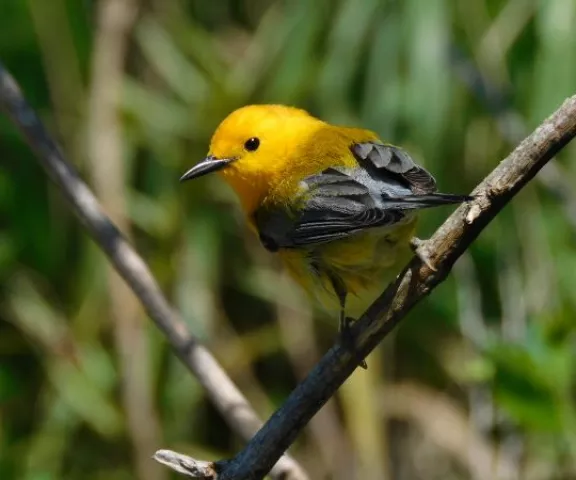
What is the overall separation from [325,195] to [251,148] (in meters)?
0.44

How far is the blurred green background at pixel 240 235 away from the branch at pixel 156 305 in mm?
1253

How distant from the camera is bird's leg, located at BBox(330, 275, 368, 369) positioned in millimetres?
1747

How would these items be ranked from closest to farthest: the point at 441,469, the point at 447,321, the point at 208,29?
the point at 447,321, the point at 441,469, the point at 208,29

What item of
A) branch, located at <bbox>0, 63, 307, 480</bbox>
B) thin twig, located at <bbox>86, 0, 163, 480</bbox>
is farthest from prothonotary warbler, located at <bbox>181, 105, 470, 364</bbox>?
thin twig, located at <bbox>86, 0, 163, 480</bbox>

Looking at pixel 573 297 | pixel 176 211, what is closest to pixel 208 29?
pixel 176 211

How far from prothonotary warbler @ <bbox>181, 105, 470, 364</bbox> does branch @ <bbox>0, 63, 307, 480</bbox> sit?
0.99ft

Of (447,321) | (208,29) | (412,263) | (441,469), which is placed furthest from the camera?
(208,29)

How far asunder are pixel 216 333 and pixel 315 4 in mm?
1238

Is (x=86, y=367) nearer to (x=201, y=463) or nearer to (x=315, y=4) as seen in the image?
(x=315, y=4)

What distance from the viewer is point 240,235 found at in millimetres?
3752

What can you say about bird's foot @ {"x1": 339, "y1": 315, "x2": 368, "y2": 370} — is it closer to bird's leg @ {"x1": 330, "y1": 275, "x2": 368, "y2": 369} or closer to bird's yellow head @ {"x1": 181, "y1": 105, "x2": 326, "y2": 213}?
bird's leg @ {"x1": 330, "y1": 275, "x2": 368, "y2": 369}

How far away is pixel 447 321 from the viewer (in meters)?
3.46

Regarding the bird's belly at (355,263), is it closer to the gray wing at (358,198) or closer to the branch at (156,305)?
the gray wing at (358,198)

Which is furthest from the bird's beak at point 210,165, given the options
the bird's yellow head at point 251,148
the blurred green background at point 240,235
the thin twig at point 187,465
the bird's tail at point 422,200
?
the blurred green background at point 240,235
